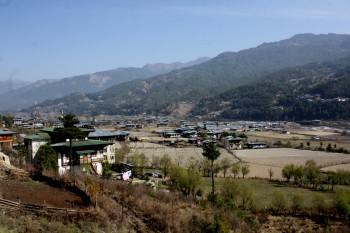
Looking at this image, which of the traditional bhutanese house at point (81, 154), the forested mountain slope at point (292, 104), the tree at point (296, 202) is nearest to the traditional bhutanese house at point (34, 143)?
the traditional bhutanese house at point (81, 154)

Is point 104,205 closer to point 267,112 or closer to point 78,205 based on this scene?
point 78,205

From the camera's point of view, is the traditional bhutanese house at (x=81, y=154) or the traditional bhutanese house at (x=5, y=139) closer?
the traditional bhutanese house at (x=81, y=154)

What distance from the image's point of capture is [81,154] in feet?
109

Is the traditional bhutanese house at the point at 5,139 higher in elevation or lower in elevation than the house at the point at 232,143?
higher

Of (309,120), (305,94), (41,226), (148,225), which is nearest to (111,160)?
(148,225)

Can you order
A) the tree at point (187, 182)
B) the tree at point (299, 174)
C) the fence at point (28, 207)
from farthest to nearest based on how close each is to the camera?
the tree at point (299, 174)
the tree at point (187, 182)
the fence at point (28, 207)

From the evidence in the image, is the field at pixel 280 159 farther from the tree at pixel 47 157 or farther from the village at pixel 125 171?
the tree at pixel 47 157

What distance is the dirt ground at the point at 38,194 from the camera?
1627 cm

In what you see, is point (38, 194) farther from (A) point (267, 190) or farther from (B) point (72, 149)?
(A) point (267, 190)

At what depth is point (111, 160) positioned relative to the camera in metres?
42.3

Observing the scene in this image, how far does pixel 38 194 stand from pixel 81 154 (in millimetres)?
15835

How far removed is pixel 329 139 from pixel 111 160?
64223mm

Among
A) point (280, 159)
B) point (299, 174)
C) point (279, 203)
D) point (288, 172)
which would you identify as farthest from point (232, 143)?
point (279, 203)

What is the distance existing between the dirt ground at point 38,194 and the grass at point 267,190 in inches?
752
